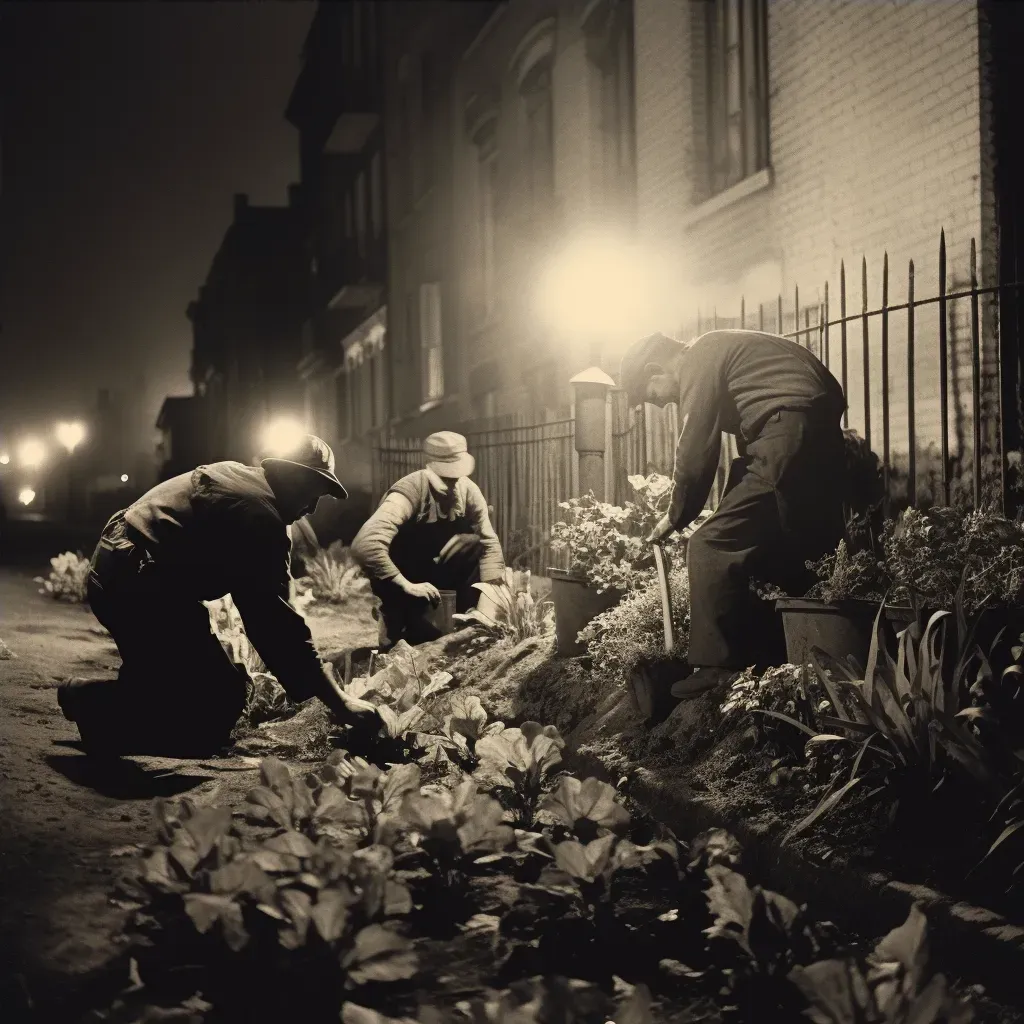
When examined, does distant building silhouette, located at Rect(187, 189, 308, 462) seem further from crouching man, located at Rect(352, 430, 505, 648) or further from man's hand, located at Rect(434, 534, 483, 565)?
man's hand, located at Rect(434, 534, 483, 565)

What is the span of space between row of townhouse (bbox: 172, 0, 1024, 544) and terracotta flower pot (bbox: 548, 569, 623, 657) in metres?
1.77

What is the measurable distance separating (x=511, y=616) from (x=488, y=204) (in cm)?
1157

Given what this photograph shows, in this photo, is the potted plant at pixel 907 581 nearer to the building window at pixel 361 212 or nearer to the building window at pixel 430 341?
the building window at pixel 430 341

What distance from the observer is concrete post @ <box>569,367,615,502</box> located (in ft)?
30.2

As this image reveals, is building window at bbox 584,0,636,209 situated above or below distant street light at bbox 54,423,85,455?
above

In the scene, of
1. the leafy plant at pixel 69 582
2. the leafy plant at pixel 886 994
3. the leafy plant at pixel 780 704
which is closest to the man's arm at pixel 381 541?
the leafy plant at pixel 780 704

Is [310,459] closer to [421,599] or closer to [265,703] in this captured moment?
[265,703]

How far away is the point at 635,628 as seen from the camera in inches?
257

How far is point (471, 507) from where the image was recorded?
8977mm

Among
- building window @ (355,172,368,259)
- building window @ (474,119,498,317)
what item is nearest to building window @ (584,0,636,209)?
building window @ (474,119,498,317)

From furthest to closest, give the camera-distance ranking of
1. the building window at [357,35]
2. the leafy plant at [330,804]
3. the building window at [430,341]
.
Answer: the building window at [357,35], the building window at [430,341], the leafy plant at [330,804]

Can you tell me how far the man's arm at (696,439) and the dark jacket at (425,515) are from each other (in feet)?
9.55

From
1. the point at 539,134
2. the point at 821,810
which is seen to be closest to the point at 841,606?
the point at 821,810

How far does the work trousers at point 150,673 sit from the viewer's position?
5.49 metres
